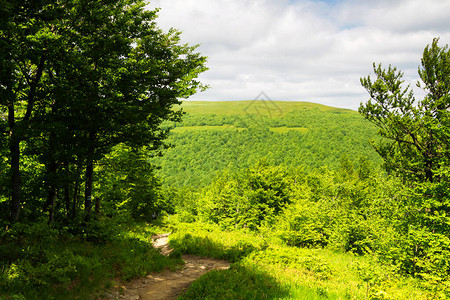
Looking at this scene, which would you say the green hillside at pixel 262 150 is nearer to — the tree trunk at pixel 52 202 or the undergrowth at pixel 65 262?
the undergrowth at pixel 65 262

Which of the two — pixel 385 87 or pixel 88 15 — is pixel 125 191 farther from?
pixel 385 87

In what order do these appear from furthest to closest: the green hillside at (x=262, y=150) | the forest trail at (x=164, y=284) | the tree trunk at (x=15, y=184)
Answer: the green hillside at (x=262, y=150)
the forest trail at (x=164, y=284)
the tree trunk at (x=15, y=184)

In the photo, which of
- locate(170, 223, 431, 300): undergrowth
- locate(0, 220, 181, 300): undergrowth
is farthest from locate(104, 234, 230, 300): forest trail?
locate(170, 223, 431, 300): undergrowth

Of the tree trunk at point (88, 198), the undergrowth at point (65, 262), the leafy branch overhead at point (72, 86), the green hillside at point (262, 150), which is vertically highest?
the leafy branch overhead at point (72, 86)

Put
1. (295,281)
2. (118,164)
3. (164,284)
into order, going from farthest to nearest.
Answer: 1. (118,164)
2. (164,284)
3. (295,281)

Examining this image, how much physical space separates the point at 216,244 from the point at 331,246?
1062 cm

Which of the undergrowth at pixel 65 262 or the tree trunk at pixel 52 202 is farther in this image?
the tree trunk at pixel 52 202

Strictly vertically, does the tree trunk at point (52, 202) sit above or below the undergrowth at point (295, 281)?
above

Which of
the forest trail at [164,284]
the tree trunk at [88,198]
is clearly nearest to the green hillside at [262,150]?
the forest trail at [164,284]

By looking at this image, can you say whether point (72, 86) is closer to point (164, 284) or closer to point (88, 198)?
point (88, 198)

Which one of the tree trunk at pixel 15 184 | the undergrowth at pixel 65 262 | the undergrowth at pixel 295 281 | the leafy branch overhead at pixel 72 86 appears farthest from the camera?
the undergrowth at pixel 295 281

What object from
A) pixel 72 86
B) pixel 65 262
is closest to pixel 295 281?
pixel 65 262

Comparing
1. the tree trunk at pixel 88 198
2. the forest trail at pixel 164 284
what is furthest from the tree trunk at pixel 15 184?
the forest trail at pixel 164 284

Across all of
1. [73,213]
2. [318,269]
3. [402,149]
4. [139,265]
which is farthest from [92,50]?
[402,149]
